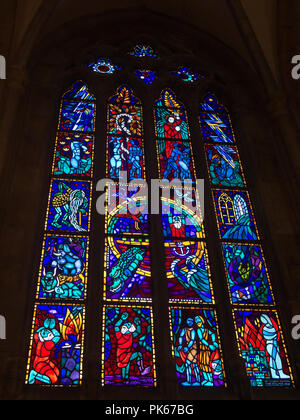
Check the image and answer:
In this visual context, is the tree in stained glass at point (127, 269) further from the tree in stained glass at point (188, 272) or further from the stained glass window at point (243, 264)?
the stained glass window at point (243, 264)

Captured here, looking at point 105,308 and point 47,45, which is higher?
point 47,45

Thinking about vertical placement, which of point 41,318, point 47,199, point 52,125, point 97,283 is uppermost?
point 52,125

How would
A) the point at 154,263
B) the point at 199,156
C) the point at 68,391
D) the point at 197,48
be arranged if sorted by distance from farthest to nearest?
the point at 197,48
the point at 199,156
the point at 154,263
the point at 68,391

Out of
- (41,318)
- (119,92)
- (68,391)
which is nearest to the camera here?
(68,391)

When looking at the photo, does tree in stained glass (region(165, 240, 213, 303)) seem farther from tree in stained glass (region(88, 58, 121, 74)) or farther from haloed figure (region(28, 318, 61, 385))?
tree in stained glass (region(88, 58, 121, 74))

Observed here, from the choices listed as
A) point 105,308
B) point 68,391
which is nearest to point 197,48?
point 105,308

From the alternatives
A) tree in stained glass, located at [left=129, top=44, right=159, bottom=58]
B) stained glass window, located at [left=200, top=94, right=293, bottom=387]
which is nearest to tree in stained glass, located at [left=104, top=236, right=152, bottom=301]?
stained glass window, located at [left=200, top=94, right=293, bottom=387]

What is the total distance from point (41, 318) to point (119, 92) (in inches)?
156

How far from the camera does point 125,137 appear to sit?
22.9 ft

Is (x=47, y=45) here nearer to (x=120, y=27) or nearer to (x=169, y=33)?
(x=120, y=27)

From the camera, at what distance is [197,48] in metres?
8.42

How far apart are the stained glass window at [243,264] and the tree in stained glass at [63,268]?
1.71 m

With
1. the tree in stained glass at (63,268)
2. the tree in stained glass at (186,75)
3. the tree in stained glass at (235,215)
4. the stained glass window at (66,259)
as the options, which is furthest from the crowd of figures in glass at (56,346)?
the tree in stained glass at (186,75)

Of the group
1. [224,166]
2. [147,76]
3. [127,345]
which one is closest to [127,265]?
[127,345]
